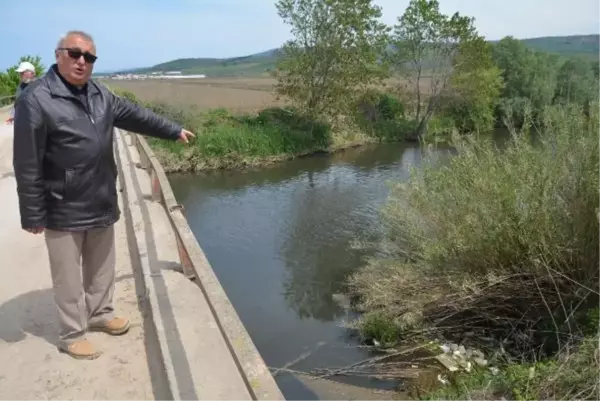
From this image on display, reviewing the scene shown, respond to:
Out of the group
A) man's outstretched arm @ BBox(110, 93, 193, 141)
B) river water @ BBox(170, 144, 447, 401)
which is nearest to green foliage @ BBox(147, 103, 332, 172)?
river water @ BBox(170, 144, 447, 401)

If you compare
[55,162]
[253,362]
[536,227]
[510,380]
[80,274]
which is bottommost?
[510,380]

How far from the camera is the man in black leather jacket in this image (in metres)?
3.05

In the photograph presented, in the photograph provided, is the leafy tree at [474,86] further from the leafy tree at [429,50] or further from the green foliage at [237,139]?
the green foliage at [237,139]

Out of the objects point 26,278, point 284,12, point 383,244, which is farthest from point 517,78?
point 26,278

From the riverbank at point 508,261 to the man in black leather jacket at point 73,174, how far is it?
351cm

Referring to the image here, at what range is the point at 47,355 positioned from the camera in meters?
3.54

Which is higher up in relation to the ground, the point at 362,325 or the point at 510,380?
the point at 510,380

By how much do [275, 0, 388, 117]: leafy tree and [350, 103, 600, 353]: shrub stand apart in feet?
63.3

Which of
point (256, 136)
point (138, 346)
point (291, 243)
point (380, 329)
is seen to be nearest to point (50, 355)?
point (138, 346)

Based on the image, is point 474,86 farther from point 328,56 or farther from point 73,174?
point 73,174

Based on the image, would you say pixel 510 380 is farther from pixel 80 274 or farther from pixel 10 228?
pixel 10 228

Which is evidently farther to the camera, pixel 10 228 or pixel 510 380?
pixel 10 228

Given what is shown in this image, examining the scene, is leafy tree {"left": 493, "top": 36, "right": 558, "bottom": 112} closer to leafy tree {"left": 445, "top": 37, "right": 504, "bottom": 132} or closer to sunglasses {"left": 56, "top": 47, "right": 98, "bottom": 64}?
leafy tree {"left": 445, "top": 37, "right": 504, "bottom": 132}

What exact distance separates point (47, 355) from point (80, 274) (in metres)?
0.61
